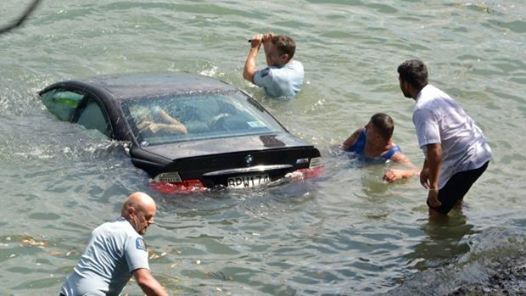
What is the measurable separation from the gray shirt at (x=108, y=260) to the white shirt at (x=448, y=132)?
328cm

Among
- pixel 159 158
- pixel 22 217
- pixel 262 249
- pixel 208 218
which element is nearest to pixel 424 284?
pixel 262 249

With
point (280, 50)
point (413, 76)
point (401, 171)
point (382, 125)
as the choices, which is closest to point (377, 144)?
point (382, 125)

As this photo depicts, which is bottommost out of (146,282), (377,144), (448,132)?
(377,144)

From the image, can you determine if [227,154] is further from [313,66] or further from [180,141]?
[313,66]

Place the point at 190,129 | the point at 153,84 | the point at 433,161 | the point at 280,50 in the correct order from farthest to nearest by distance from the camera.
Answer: the point at 280,50
the point at 153,84
the point at 190,129
the point at 433,161

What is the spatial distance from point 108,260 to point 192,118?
4.19 meters

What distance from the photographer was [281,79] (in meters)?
13.7

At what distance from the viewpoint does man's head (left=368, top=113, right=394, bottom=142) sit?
1117 centimetres

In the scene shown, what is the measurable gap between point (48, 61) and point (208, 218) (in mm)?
6923

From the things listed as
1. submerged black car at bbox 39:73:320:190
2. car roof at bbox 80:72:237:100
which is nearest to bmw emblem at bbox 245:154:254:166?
submerged black car at bbox 39:73:320:190

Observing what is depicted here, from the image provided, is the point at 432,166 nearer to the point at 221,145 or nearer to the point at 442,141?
the point at 442,141

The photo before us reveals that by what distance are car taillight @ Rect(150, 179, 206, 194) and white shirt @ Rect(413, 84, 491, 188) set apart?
6.98 ft

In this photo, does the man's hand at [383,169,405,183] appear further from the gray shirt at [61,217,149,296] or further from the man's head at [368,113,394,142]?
the gray shirt at [61,217,149,296]

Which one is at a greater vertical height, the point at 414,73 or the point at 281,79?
the point at 414,73
